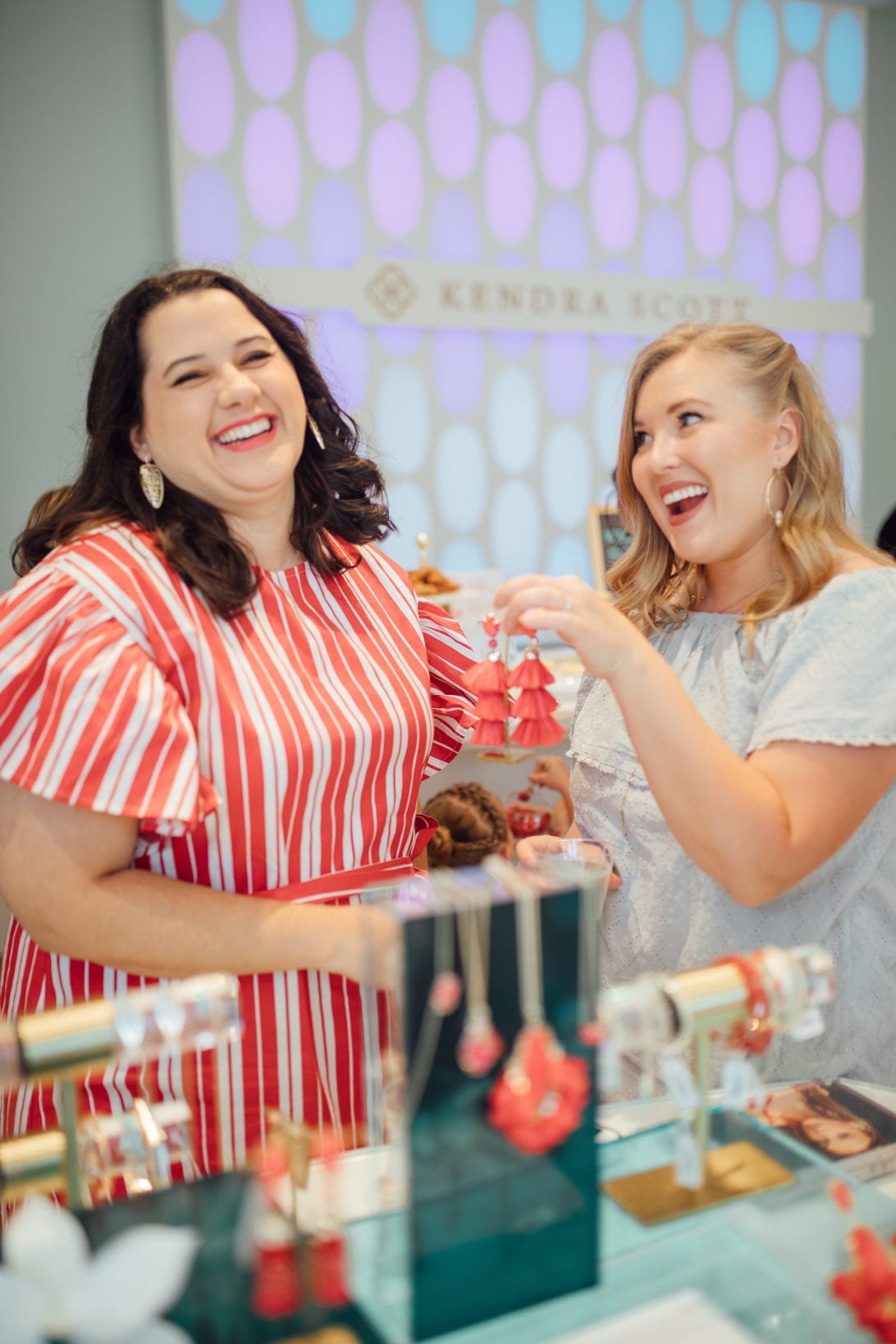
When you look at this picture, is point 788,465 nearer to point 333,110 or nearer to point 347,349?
point 347,349

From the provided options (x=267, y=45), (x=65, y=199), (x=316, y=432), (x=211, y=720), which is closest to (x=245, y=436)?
(x=316, y=432)

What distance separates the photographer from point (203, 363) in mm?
1271

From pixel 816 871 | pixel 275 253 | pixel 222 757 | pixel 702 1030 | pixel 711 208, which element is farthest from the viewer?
pixel 711 208

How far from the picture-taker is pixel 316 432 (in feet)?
4.87

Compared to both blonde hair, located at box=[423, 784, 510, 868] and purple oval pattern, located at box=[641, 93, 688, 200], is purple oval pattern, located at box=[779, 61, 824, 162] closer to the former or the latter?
purple oval pattern, located at box=[641, 93, 688, 200]

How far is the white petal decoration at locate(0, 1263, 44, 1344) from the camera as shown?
619mm

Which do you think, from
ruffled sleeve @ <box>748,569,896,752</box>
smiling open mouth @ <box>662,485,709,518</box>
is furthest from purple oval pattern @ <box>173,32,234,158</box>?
ruffled sleeve @ <box>748,569,896,752</box>

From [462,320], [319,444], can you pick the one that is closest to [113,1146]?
[319,444]

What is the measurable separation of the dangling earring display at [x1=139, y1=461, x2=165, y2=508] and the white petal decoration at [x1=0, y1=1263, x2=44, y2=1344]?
0.86 meters

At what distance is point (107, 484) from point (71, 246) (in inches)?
113

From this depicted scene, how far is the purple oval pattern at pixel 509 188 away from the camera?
4.37 meters

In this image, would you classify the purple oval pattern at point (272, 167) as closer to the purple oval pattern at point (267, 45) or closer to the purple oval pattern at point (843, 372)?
the purple oval pattern at point (267, 45)

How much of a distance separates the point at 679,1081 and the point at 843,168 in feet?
17.4

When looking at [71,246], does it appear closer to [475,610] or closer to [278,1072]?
[475,610]
